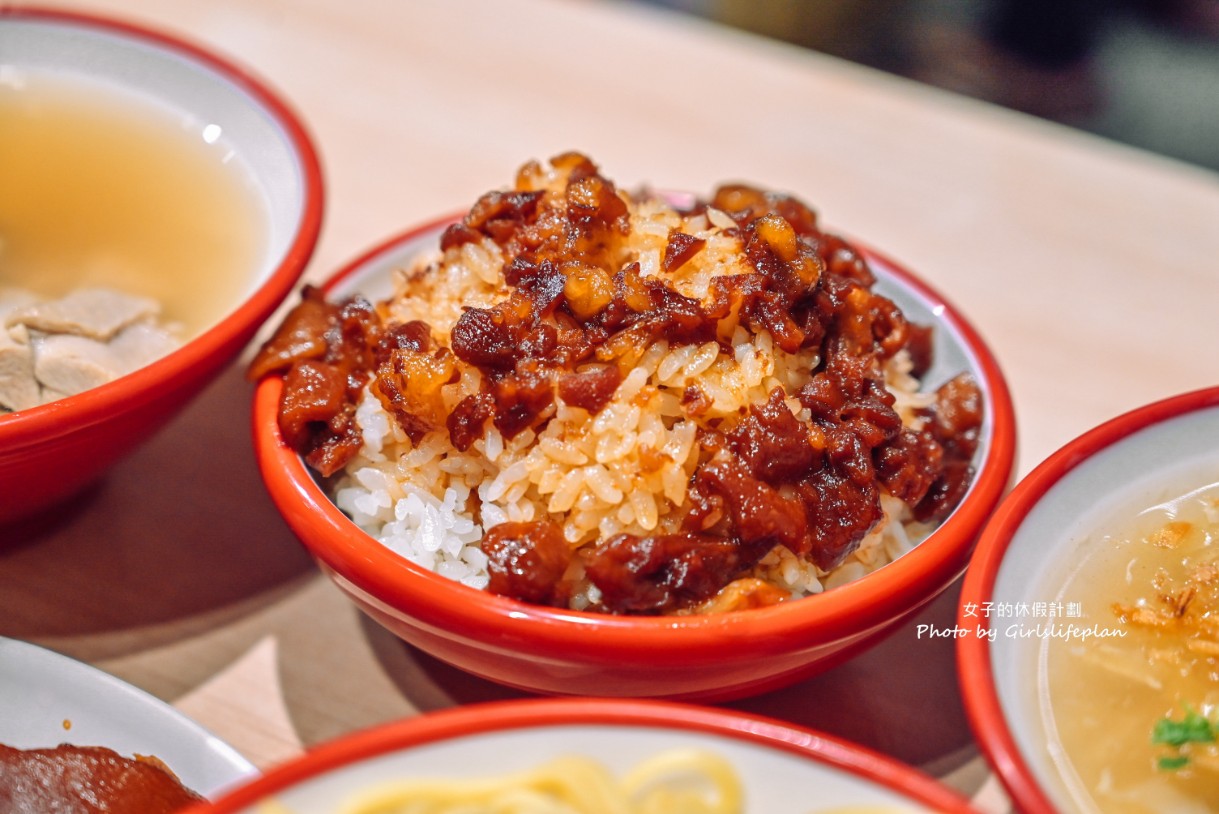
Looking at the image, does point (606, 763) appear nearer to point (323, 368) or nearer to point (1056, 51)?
point (323, 368)

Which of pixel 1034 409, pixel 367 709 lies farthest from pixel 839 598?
pixel 1034 409

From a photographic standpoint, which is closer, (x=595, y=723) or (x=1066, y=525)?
(x=595, y=723)

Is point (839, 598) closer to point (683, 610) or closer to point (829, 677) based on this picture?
point (683, 610)

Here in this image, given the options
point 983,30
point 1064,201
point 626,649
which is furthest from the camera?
point 983,30

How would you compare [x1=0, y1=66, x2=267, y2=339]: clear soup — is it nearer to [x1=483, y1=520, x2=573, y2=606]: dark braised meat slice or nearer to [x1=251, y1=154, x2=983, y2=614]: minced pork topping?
[x1=251, y1=154, x2=983, y2=614]: minced pork topping

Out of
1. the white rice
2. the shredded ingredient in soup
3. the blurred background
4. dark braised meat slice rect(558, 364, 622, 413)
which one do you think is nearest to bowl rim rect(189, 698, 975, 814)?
the white rice

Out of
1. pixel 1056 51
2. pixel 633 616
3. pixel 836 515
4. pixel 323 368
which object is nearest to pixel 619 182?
pixel 323 368

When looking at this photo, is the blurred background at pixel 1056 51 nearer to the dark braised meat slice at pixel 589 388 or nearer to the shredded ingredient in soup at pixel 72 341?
the shredded ingredient in soup at pixel 72 341
